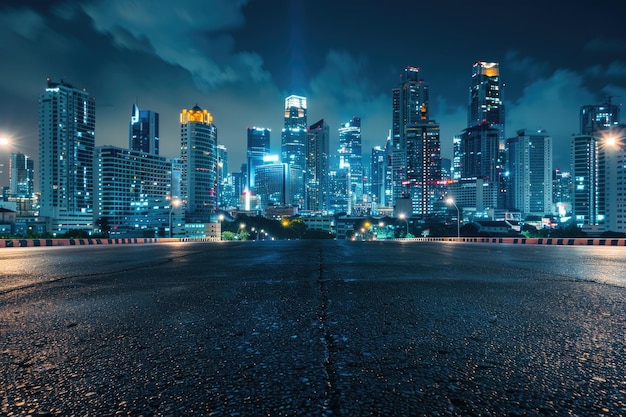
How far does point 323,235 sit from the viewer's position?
131500mm

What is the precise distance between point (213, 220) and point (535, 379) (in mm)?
146120

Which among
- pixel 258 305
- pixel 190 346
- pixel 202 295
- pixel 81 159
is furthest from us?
pixel 81 159

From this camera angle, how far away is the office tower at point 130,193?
466 ft

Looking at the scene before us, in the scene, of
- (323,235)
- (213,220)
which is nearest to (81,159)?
(213,220)

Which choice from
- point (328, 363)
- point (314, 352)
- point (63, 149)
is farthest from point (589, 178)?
point (63, 149)

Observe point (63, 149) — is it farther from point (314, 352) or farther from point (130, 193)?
point (314, 352)

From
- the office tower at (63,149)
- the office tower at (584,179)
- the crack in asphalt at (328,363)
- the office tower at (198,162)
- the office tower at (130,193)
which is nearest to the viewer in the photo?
the crack in asphalt at (328,363)

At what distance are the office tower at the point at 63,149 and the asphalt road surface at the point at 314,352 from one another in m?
178

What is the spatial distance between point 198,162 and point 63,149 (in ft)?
200

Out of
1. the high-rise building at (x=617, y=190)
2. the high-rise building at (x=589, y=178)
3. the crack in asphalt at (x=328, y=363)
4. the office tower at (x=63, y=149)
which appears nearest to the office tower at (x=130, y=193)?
the office tower at (x=63, y=149)

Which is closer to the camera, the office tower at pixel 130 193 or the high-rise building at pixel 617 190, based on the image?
the high-rise building at pixel 617 190

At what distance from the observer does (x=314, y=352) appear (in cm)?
278

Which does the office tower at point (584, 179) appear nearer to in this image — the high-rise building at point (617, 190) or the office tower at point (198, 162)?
the high-rise building at point (617, 190)

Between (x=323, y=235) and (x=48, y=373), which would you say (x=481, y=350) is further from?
(x=323, y=235)
